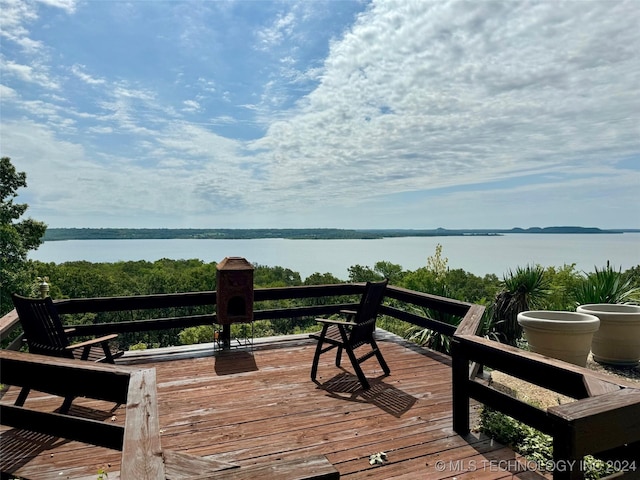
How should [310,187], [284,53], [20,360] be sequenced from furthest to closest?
[310,187], [284,53], [20,360]

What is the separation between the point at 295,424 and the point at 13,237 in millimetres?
18281

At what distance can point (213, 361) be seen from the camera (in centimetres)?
466

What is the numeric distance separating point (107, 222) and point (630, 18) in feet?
99.4

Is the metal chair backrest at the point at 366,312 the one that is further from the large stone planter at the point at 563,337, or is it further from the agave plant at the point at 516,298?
the agave plant at the point at 516,298

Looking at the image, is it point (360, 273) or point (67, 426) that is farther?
point (360, 273)

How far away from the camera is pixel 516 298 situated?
244 inches

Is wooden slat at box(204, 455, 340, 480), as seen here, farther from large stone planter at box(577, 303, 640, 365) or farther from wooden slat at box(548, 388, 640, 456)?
large stone planter at box(577, 303, 640, 365)

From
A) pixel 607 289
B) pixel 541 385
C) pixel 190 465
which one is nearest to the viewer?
pixel 541 385

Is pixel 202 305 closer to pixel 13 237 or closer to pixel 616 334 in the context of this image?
pixel 616 334

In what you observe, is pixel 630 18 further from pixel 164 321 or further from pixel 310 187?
pixel 310 187

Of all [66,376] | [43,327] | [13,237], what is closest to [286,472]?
[66,376]

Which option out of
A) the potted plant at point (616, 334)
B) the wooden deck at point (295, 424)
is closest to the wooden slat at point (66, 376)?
the wooden deck at point (295, 424)

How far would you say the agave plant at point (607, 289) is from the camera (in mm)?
5984

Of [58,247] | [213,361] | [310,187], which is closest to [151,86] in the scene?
[213,361]
